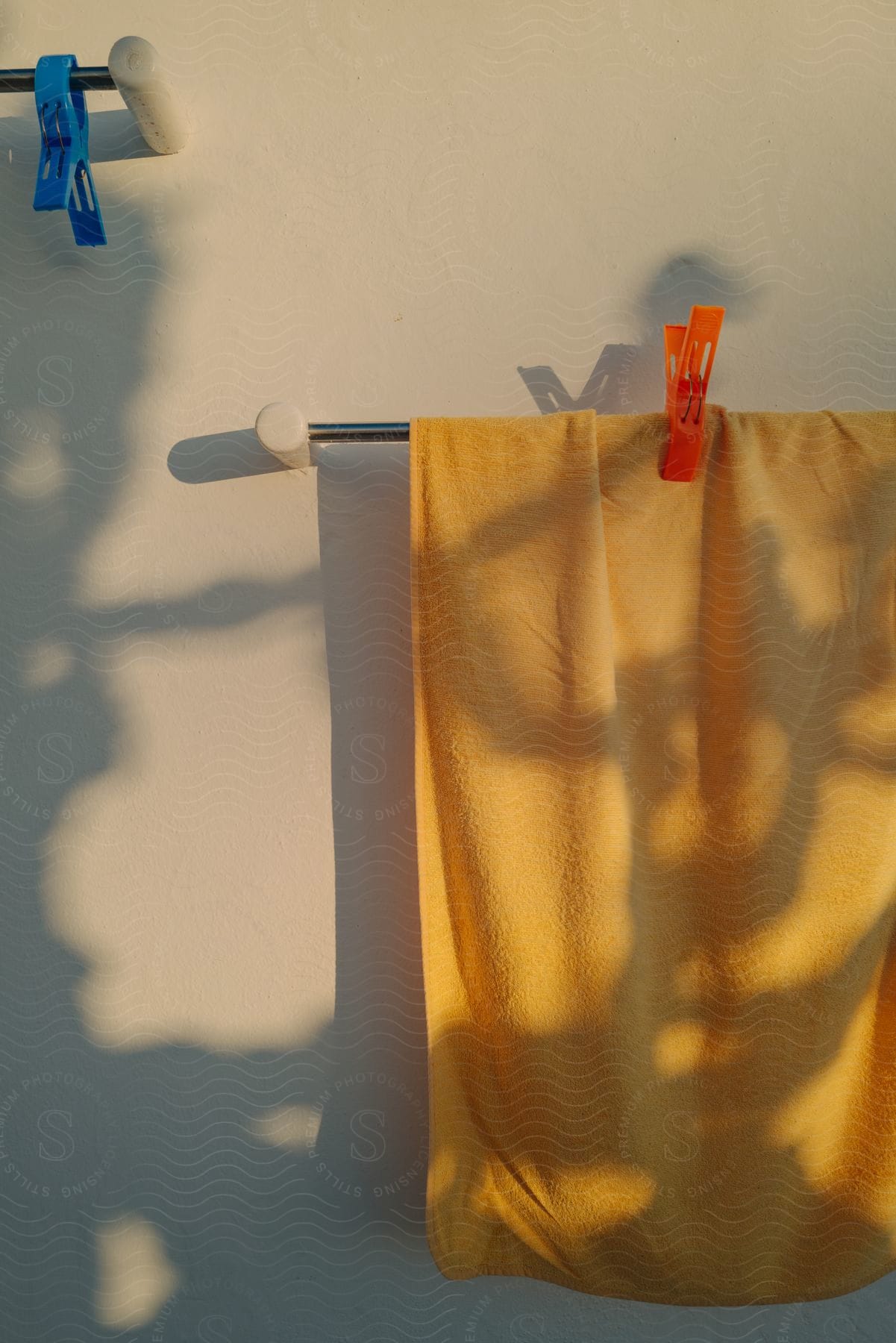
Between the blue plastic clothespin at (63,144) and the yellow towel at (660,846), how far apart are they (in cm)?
42

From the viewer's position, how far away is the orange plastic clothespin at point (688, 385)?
2.81ft

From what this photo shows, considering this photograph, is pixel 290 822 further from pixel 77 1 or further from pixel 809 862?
pixel 77 1

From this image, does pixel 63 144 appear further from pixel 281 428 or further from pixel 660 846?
pixel 660 846

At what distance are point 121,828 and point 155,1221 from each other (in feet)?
1.48

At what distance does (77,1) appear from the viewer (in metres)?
1.00

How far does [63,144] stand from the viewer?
0.91 m

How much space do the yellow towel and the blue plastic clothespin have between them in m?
0.42

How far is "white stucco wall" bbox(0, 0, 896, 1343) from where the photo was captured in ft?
3.25

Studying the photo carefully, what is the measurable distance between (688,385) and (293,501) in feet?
1.44

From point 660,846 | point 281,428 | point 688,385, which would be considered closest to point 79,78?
point 281,428

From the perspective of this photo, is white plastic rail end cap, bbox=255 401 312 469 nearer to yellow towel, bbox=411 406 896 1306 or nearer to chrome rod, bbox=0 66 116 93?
yellow towel, bbox=411 406 896 1306

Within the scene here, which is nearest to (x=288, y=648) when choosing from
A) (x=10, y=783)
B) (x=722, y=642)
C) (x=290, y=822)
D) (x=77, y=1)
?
(x=290, y=822)

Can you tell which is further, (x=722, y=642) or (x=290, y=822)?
(x=290, y=822)

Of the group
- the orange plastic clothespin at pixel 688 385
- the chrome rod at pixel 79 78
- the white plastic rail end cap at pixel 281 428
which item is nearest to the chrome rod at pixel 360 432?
the white plastic rail end cap at pixel 281 428
